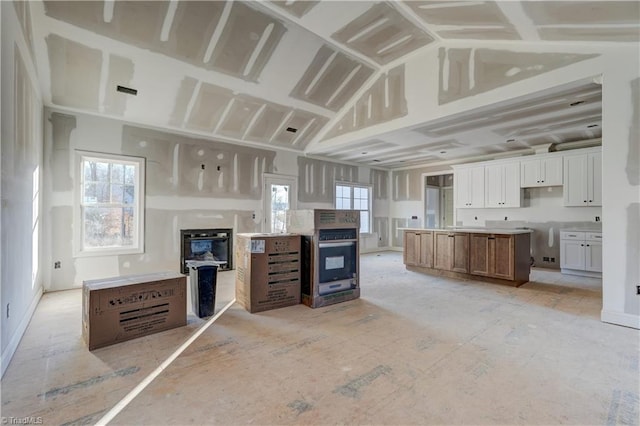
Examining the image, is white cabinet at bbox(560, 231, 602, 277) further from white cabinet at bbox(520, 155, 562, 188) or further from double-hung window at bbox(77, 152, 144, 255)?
double-hung window at bbox(77, 152, 144, 255)

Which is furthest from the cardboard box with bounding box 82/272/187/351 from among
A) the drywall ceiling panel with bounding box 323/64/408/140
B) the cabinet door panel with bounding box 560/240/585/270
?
the cabinet door panel with bounding box 560/240/585/270

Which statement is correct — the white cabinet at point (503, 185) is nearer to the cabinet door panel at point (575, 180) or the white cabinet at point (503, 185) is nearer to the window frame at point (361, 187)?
the cabinet door panel at point (575, 180)

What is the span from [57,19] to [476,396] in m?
5.29

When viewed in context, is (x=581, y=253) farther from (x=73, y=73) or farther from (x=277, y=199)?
(x=73, y=73)

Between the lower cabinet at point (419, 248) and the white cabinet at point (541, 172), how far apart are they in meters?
2.69

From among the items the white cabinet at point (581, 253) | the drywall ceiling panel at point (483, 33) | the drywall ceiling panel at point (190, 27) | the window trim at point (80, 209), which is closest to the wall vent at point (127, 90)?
the drywall ceiling panel at point (190, 27)

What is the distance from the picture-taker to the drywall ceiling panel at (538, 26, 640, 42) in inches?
116

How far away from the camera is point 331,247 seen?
3.94 meters

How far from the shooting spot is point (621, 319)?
3127 millimetres

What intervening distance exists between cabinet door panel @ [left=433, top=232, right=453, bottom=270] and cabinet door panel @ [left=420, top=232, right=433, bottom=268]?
85 millimetres

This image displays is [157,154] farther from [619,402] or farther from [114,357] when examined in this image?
[619,402]

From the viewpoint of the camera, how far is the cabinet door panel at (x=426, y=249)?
19.2 feet

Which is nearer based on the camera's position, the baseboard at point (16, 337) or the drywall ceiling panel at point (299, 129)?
the baseboard at point (16, 337)

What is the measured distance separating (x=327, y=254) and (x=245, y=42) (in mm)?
3101
